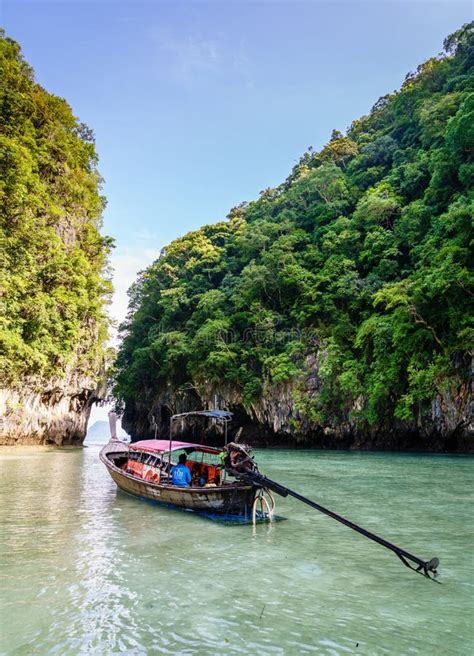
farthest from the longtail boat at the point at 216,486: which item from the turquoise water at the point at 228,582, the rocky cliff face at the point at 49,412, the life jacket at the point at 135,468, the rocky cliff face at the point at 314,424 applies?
the rocky cliff face at the point at 49,412

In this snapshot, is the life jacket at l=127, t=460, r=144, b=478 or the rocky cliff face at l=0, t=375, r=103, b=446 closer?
the life jacket at l=127, t=460, r=144, b=478

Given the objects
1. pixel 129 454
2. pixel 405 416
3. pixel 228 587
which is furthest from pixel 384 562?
pixel 405 416

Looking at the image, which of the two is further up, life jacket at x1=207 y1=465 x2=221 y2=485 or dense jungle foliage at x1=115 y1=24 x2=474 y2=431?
dense jungle foliage at x1=115 y1=24 x2=474 y2=431

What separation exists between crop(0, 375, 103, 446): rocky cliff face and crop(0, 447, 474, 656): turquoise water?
57.7ft

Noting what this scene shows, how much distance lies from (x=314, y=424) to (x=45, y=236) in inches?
817

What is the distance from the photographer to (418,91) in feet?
126

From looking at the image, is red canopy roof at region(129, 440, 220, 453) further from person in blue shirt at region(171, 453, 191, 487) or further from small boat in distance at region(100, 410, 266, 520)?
person in blue shirt at region(171, 453, 191, 487)

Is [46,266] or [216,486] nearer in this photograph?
[216,486]

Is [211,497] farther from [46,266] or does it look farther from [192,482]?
[46,266]

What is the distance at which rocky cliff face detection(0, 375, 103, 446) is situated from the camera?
2648 centimetres

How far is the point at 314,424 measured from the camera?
2945cm

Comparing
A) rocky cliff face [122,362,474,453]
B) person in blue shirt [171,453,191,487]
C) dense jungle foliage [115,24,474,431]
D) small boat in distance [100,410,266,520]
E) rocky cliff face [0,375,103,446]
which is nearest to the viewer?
small boat in distance [100,410,266,520]

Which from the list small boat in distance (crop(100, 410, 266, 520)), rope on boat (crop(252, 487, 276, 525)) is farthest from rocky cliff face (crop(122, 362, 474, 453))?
rope on boat (crop(252, 487, 276, 525))

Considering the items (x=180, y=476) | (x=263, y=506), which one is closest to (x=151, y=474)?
(x=180, y=476)
